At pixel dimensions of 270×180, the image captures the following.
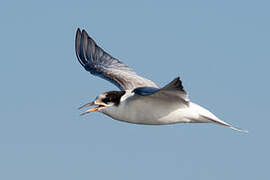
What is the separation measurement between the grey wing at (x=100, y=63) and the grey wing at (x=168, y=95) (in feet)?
10.3

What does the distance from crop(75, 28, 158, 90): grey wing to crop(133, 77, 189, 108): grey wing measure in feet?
10.3

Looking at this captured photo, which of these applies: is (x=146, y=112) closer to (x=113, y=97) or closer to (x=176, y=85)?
(x=113, y=97)

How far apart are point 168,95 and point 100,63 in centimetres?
606

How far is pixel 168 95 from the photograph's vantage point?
13.4 meters

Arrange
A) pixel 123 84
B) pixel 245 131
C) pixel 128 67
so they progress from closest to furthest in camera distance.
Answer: pixel 245 131
pixel 123 84
pixel 128 67

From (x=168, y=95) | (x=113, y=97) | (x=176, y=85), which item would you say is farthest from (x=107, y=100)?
(x=176, y=85)

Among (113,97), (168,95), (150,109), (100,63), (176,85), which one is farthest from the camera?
(100,63)

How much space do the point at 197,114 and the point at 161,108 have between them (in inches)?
34.1

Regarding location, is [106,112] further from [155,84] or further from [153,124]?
[155,84]

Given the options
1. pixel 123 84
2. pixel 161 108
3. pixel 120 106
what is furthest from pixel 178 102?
pixel 123 84

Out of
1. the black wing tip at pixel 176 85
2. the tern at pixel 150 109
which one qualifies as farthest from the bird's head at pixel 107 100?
the black wing tip at pixel 176 85

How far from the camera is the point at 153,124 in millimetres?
14438

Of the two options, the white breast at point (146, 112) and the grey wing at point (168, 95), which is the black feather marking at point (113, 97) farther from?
the grey wing at point (168, 95)

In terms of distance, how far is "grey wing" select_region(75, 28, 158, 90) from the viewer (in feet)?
57.2
